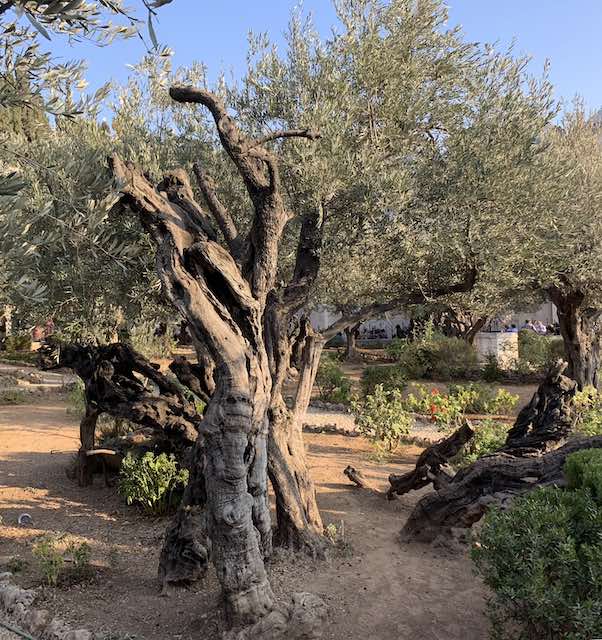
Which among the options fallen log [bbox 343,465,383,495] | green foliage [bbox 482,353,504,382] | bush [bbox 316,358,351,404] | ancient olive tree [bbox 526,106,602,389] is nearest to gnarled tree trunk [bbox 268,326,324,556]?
fallen log [bbox 343,465,383,495]

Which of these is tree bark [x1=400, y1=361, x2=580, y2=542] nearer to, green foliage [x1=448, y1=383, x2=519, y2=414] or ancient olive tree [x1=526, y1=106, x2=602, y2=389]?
ancient olive tree [x1=526, y1=106, x2=602, y2=389]

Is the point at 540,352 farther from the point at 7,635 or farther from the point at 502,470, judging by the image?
the point at 7,635

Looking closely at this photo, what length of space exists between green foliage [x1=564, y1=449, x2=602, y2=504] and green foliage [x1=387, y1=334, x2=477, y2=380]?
16.2 meters

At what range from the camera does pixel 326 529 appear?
6895 millimetres

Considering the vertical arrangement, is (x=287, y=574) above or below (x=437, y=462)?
below

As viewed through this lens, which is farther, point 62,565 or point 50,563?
point 62,565

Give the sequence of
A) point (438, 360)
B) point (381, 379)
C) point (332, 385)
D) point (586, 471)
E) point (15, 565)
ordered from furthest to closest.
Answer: point (438, 360) < point (332, 385) < point (381, 379) < point (15, 565) < point (586, 471)

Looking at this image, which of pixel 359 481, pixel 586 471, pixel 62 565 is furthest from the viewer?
pixel 359 481

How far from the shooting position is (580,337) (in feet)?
50.2

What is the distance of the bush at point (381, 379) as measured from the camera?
57.9 feet

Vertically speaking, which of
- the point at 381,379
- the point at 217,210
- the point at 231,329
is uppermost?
the point at 217,210

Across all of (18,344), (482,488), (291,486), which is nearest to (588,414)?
(482,488)

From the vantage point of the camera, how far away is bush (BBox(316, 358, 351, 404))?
709 inches

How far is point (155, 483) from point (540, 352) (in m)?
17.6
